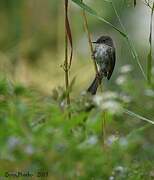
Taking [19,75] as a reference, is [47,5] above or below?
above

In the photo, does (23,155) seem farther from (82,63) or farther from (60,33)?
(60,33)

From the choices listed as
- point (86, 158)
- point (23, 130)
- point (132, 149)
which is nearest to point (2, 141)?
point (23, 130)

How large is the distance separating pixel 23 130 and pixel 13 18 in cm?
728

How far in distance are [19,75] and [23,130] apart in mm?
5813

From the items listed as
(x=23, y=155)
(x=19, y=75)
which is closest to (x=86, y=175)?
(x=23, y=155)

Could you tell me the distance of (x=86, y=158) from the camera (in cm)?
209

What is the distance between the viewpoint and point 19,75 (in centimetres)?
787

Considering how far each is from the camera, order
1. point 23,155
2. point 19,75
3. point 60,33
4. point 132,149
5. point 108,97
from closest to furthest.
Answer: point 23,155 → point 132,149 → point 108,97 → point 19,75 → point 60,33

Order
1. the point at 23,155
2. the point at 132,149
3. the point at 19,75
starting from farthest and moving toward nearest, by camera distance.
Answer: the point at 19,75 → the point at 132,149 → the point at 23,155

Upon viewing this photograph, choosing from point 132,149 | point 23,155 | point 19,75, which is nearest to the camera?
point 23,155

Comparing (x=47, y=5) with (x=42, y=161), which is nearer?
(x=42, y=161)

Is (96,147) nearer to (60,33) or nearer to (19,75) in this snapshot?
(19,75)

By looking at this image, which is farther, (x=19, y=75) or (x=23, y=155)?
(x=19, y=75)

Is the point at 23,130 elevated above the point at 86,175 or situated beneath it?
elevated above
